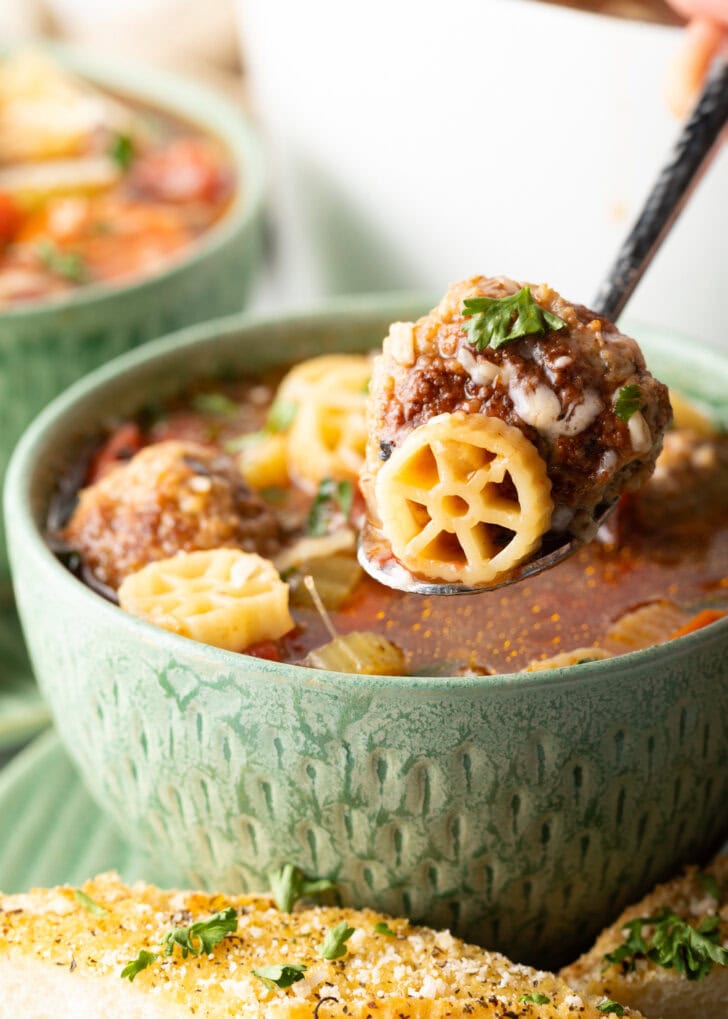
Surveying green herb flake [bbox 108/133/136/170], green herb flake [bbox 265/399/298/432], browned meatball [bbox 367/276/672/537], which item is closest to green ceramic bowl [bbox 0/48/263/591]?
green herb flake [bbox 108/133/136/170]

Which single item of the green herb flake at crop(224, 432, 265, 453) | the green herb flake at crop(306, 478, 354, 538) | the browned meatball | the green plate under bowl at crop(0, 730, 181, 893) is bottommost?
the green plate under bowl at crop(0, 730, 181, 893)

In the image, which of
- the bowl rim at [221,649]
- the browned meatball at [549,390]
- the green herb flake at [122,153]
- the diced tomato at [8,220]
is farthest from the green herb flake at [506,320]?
the green herb flake at [122,153]

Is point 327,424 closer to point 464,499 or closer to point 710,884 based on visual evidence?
point 464,499

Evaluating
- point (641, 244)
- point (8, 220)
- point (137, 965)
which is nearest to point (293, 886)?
point (137, 965)

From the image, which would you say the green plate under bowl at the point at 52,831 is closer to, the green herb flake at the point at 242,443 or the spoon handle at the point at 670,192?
the green herb flake at the point at 242,443

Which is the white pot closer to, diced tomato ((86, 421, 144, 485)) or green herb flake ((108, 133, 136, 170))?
green herb flake ((108, 133, 136, 170))

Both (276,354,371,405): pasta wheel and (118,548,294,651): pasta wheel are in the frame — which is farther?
(276,354,371,405): pasta wheel
